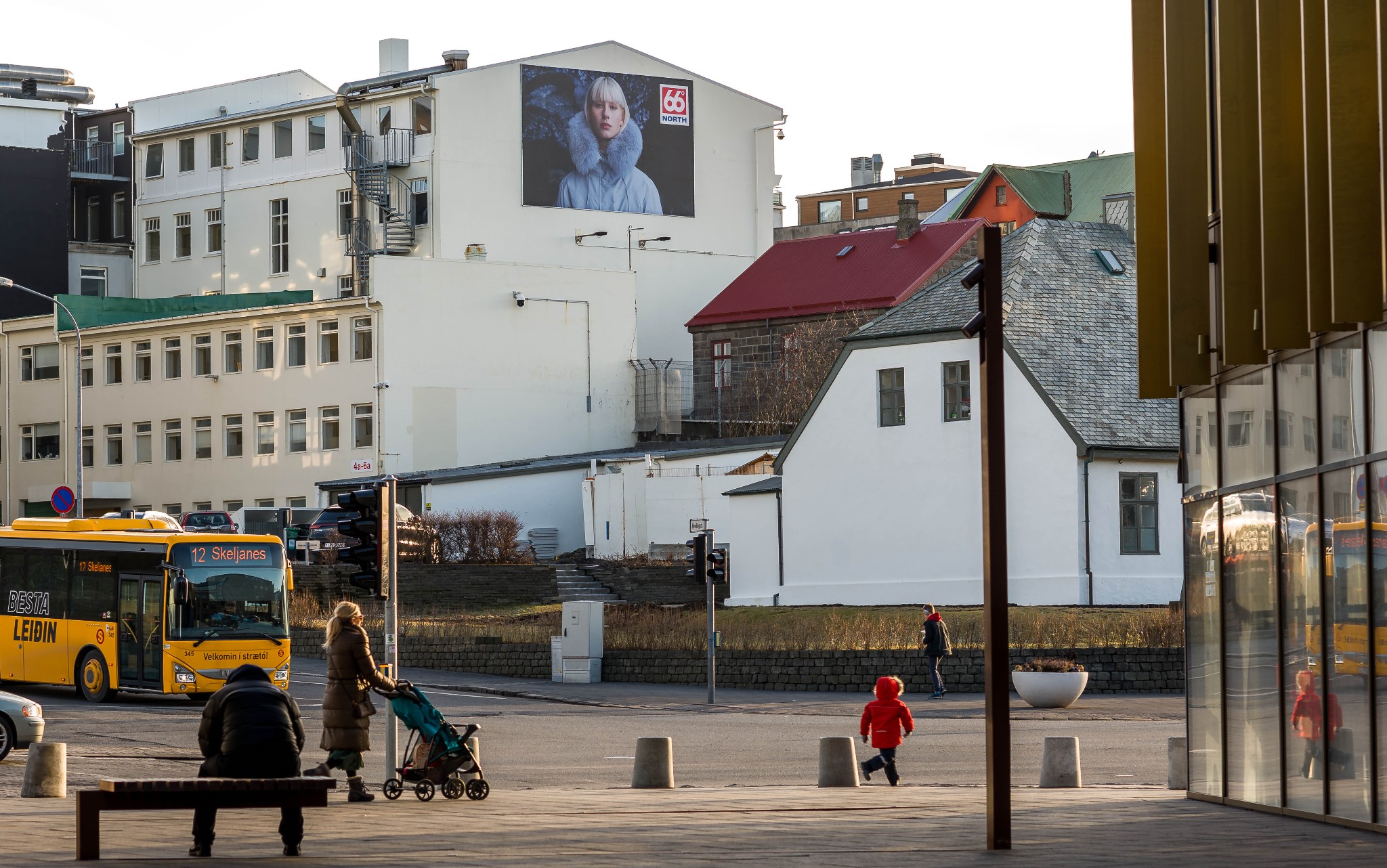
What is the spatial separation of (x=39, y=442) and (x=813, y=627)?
46.2 metres

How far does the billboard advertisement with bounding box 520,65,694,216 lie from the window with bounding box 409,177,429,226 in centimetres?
372

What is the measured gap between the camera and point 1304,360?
53.4ft

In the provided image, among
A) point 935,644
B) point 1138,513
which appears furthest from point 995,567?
point 1138,513

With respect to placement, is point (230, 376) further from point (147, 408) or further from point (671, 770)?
point (671, 770)

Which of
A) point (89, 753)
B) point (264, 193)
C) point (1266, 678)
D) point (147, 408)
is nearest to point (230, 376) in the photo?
point (147, 408)

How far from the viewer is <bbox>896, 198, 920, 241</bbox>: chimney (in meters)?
79.1

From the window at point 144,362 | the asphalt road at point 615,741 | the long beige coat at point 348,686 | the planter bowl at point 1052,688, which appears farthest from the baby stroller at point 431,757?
the window at point 144,362

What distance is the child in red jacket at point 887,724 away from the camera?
20984mm

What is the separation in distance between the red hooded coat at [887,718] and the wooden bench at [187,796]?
29.2 feet

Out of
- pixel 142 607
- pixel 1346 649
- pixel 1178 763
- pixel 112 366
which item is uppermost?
pixel 112 366

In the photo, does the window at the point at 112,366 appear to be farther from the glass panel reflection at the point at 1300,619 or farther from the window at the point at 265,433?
the glass panel reflection at the point at 1300,619

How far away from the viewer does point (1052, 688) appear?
3378 centimetres

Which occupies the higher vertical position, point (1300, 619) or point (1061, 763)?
point (1300, 619)

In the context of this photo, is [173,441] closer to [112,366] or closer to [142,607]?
[112,366]
